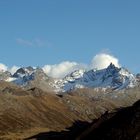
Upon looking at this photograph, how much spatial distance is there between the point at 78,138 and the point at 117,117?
16.4m

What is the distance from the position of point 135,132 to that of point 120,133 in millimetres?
4872

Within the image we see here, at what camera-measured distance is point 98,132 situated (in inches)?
6211

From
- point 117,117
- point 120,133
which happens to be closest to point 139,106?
point 117,117

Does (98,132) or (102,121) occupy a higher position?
(102,121)

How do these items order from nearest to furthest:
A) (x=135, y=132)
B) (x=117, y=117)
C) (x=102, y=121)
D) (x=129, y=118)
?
1. (x=135, y=132)
2. (x=129, y=118)
3. (x=117, y=117)
4. (x=102, y=121)

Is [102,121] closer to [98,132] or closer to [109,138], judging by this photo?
[98,132]

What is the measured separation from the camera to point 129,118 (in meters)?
153

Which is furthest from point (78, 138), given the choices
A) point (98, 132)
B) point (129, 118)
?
point (129, 118)

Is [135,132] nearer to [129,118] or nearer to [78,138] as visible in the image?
[129,118]

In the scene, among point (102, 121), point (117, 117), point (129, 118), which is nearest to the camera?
point (129, 118)

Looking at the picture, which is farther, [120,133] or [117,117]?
[117,117]

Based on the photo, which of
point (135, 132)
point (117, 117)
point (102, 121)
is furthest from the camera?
point (102, 121)

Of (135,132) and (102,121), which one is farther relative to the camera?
(102,121)

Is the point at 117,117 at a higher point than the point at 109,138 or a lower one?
higher
